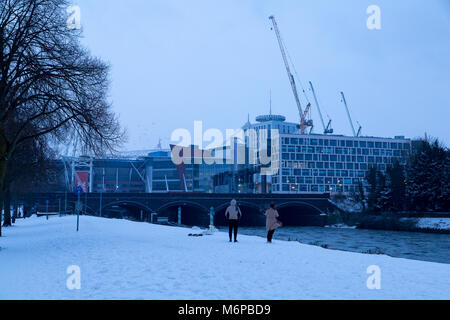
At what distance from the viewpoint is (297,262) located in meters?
13.8

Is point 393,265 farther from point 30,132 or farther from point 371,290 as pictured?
point 30,132

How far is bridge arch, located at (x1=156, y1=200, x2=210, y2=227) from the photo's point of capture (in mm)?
83113

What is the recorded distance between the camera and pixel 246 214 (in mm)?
97875

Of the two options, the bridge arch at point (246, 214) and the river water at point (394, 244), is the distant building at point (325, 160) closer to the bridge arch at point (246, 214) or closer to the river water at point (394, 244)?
the bridge arch at point (246, 214)

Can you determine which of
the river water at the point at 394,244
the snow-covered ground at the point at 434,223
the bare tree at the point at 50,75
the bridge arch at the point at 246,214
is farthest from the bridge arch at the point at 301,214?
the bare tree at the point at 50,75

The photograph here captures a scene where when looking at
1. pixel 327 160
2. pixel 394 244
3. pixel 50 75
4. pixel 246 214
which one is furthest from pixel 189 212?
pixel 50 75

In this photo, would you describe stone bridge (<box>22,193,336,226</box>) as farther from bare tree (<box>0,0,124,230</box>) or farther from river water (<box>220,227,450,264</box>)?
bare tree (<box>0,0,124,230</box>)

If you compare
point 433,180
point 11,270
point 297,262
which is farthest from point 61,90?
point 433,180

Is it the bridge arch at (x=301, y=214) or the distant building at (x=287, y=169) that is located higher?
the distant building at (x=287, y=169)

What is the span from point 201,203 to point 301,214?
2193cm

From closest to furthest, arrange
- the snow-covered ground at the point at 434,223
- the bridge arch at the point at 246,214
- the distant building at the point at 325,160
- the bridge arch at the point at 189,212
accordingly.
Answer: the snow-covered ground at the point at 434,223 → the bridge arch at the point at 189,212 → the bridge arch at the point at 246,214 → the distant building at the point at 325,160

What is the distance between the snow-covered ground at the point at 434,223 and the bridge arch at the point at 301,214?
80.7 ft

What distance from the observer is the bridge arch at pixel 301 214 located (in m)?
86.4

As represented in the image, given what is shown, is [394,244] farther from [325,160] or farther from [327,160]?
[327,160]
